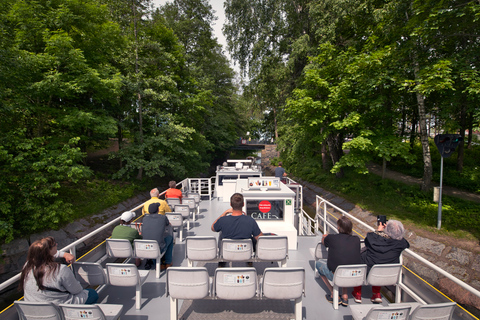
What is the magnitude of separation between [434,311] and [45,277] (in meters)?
3.93

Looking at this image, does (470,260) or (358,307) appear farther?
(470,260)

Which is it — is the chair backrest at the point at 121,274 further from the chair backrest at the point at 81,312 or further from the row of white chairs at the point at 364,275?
the row of white chairs at the point at 364,275

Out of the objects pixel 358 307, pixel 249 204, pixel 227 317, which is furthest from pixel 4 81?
pixel 358 307

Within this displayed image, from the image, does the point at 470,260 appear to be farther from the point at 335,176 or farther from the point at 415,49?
the point at 335,176

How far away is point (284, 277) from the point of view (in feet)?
9.12

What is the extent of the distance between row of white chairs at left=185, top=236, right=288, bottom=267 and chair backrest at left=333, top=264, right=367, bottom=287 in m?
0.80

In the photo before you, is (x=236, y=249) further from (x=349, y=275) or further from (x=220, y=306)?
(x=349, y=275)

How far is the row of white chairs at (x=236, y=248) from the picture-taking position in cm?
361

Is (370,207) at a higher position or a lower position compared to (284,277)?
lower

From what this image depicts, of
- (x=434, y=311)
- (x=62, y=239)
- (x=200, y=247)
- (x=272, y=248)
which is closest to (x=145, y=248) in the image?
(x=200, y=247)

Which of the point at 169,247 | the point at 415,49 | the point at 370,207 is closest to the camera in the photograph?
the point at 169,247

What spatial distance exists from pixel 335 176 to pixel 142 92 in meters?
14.4

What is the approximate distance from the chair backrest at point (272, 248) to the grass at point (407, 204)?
28.9 ft

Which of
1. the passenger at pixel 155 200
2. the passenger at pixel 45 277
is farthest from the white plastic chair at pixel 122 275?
the passenger at pixel 155 200
